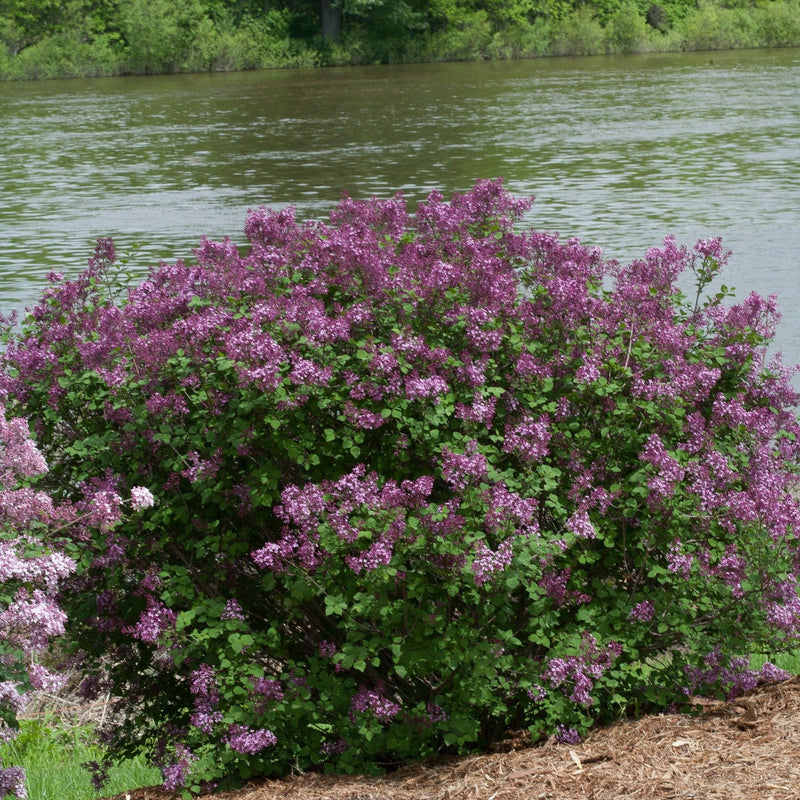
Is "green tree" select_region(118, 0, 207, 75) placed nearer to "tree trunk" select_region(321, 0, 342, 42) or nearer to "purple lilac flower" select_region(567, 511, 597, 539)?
"tree trunk" select_region(321, 0, 342, 42)

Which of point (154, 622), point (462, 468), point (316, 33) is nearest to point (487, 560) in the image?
point (462, 468)

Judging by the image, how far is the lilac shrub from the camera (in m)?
4.00

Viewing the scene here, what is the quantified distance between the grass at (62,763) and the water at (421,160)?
22.1ft

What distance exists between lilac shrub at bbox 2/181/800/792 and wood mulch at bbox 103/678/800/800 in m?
0.11

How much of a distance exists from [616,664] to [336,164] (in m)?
21.2

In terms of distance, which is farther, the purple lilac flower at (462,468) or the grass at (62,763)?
the grass at (62,763)

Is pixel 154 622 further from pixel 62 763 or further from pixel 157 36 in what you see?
pixel 157 36

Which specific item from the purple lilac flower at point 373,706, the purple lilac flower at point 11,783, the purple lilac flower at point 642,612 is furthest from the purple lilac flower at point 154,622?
the purple lilac flower at point 642,612

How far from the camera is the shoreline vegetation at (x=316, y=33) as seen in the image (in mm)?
64312

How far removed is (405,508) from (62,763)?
2.63 metres

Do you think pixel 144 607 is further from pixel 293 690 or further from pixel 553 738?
pixel 553 738

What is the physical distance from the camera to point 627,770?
153 inches

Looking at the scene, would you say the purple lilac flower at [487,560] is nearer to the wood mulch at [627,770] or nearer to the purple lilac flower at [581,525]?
the purple lilac flower at [581,525]

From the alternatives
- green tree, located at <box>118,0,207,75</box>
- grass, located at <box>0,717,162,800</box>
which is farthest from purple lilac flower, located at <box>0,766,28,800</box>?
green tree, located at <box>118,0,207,75</box>
